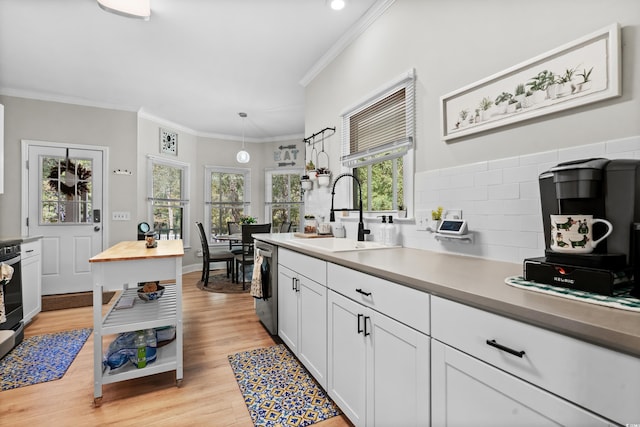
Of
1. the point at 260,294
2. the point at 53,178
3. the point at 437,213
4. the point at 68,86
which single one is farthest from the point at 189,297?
the point at 437,213

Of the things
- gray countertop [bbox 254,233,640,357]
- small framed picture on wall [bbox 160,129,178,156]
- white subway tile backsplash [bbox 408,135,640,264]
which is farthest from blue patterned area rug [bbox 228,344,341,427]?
small framed picture on wall [bbox 160,129,178,156]

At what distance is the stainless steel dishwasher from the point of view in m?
2.65

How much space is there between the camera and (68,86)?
400 centimetres

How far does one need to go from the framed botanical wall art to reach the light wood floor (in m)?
1.80

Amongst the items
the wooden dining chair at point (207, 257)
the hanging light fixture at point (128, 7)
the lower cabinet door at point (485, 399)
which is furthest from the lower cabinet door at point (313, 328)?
the wooden dining chair at point (207, 257)

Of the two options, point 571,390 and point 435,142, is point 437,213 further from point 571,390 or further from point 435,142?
point 571,390

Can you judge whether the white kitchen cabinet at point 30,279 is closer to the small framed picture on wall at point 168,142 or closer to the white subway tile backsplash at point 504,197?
the small framed picture on wall at point 168,142

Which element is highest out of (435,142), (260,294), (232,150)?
(232,150)

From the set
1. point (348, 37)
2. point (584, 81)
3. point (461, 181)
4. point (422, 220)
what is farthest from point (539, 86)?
point (348, 37)

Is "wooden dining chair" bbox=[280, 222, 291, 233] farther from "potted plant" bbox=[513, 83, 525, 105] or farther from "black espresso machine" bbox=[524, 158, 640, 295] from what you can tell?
"black espresso machine" bbox=[524, 158, 640, 295]

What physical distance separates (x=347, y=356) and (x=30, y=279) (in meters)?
3.58

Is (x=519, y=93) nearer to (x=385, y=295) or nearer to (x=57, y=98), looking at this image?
(x=385, y=295)

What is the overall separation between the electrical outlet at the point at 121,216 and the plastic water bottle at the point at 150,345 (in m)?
3.16

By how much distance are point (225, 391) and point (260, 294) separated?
97 centimetres
